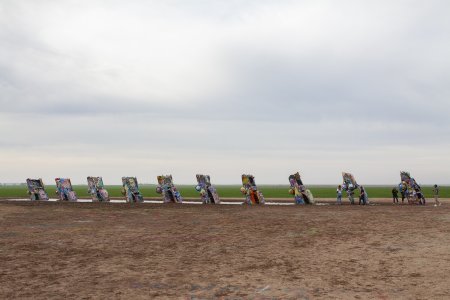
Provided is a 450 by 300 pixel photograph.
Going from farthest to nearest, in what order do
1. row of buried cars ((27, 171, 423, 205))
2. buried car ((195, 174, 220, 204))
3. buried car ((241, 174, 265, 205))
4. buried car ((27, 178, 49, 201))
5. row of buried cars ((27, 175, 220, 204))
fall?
buried car ((27, 178, 49, 201))
row of buried cars ((27, 175, 220, 204))
buried car ((195, 174, 220, 204))
buried car ((241, 174, 265, 205))
row of buried cars ((27, 171, 423, 205))

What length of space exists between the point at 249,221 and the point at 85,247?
38.2 feet

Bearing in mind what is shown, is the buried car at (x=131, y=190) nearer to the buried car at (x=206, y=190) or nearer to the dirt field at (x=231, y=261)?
the buried car at (x=206, y=190)

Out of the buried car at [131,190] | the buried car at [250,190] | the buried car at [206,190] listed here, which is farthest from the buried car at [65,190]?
the buried car at [250,190]

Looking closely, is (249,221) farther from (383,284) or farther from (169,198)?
(169,198)

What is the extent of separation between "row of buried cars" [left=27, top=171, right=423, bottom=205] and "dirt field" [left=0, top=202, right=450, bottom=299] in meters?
21.2

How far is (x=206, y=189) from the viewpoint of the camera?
4931 cm

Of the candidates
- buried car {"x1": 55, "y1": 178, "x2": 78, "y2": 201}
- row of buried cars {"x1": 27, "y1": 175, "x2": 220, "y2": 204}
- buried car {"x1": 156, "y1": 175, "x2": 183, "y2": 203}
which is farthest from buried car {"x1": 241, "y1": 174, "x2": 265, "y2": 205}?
buried car {"x1": 55, "y1": 178, "x2": 78, "y2": 201}

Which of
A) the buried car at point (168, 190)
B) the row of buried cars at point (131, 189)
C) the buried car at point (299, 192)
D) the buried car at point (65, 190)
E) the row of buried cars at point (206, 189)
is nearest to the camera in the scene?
the row of buried cars at point (206, 189)

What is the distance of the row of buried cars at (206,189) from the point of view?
43812mm

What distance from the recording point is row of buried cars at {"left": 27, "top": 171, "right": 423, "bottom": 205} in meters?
43.8

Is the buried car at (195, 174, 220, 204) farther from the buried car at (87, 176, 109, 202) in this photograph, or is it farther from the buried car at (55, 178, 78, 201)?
the buried car at (55, 178, 78, 201)

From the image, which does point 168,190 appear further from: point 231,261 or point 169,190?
point 231,261

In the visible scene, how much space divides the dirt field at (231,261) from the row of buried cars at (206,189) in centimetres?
2119

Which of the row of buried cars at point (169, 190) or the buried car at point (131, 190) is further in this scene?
the buried car at point (131, 190)
